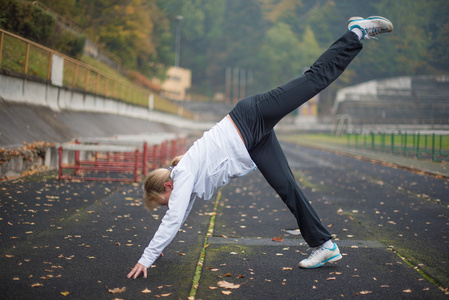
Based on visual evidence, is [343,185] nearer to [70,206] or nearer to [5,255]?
[70,206]

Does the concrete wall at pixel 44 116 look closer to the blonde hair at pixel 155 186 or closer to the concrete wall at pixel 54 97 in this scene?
the concrete wall at pixel 54 97

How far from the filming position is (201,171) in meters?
3.84

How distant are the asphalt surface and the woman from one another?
15.1 inches

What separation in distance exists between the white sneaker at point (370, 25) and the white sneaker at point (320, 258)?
2.06 meters

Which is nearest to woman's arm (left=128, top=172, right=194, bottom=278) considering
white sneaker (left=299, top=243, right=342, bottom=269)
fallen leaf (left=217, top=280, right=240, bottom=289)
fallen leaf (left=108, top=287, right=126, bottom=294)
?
fallen leaf (left=108, top=287, right=126, bottom=294)

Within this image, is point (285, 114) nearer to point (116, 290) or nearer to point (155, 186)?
point (155, 186)

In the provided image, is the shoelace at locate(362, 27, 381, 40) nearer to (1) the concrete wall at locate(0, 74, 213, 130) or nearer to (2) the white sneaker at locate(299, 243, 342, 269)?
(2) the white sneaker at locate(299, 243, 342, 269)

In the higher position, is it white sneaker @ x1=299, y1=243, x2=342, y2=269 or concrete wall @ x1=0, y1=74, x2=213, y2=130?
concrete wall @ x1=0, y1=74, x2=213, y2=130

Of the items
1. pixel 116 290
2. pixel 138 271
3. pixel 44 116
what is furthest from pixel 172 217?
pixel 44 116

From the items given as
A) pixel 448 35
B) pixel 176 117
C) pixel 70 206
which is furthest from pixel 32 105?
pixel 176 117

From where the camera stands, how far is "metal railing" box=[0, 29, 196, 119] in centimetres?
1229

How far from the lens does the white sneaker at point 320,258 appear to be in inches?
168

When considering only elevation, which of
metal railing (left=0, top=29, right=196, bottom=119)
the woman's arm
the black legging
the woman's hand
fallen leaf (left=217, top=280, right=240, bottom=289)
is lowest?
fallen leaf (left=217, top=280, right=240, bottom=289)

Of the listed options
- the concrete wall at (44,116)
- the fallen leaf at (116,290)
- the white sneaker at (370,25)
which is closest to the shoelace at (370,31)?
the white sneaker at (370,25)
